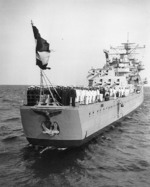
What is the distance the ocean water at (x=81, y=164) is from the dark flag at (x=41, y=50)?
5903 mm

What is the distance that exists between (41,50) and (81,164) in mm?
7360

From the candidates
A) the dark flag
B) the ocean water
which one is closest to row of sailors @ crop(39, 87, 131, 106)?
the dark flag

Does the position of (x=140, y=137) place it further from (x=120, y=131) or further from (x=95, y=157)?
(x=95, y=157)

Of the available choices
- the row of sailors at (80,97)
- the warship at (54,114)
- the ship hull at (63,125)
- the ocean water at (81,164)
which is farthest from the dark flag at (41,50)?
the ocean water at (81,164)

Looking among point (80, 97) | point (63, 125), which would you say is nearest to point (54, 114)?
point (63, 125)

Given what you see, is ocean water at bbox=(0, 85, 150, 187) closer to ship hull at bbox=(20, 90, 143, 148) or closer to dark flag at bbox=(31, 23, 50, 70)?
ship hull at bbox=(20, 90, 143, 148)

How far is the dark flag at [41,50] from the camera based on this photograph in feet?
46.7

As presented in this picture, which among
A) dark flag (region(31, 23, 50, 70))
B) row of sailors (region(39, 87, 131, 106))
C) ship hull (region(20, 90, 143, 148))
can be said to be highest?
dark flag (region(31, 23, 50, 70))

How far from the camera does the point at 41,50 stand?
1432 cm

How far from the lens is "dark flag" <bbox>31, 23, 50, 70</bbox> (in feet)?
46.7

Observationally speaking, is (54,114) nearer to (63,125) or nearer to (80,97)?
(63,125)

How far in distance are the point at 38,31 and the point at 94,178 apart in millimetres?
9136

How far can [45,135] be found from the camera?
50.0ft

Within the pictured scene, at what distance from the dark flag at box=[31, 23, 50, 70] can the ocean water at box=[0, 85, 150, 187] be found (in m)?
5.90
